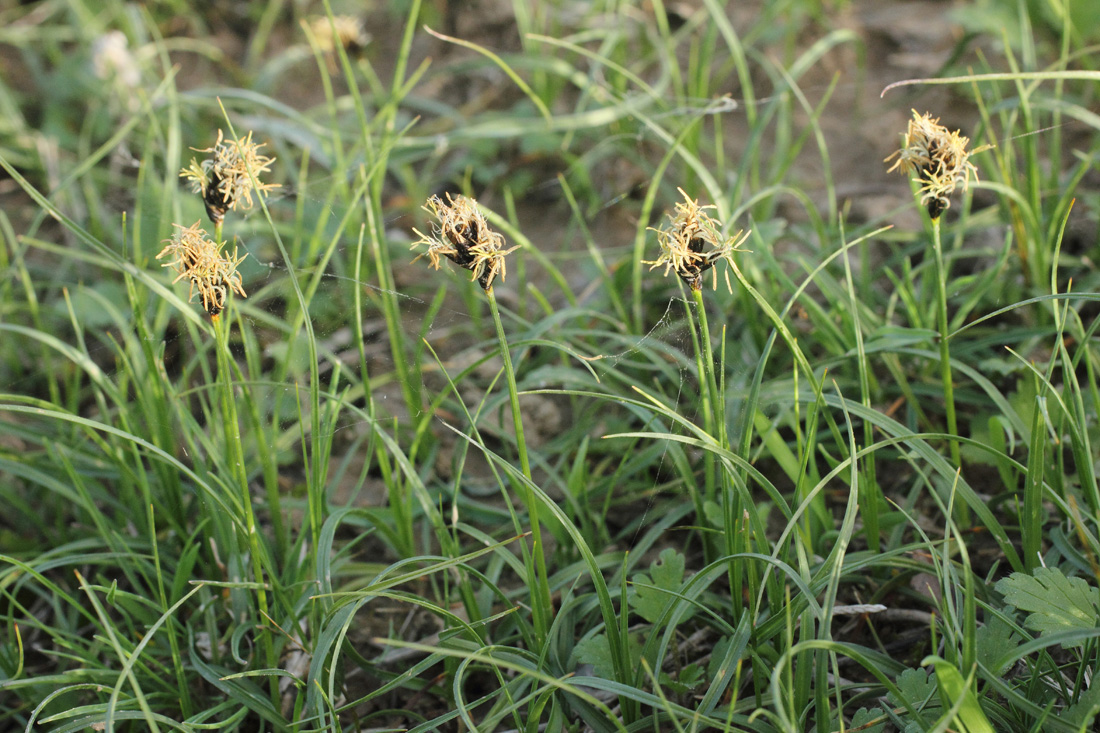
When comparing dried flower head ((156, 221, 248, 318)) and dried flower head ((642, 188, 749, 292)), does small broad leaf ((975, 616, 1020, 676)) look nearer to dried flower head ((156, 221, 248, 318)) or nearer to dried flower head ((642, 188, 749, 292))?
dried flower head ((642, 188, 749, 292))

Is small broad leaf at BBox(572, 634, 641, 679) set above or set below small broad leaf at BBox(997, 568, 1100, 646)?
below

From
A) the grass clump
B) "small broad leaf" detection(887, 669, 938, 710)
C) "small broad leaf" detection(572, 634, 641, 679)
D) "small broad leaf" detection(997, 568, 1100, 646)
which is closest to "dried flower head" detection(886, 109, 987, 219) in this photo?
the grass clump

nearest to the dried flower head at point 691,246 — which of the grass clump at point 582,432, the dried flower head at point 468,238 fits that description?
the grass clump at point 582,432

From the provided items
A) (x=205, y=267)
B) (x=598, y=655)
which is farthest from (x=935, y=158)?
(x=205, y=267)

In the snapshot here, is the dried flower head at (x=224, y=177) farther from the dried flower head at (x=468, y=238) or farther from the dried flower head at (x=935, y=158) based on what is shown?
the dried flower head at (x=935, y=158)

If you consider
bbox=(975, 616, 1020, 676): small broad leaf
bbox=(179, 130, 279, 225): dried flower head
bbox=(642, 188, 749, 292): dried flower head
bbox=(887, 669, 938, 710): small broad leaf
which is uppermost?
bbox=(179, 130, 279, 225): dried flower head

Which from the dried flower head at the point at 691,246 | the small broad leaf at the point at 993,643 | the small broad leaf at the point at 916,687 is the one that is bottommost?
the small broad leaf at the point at 916,687

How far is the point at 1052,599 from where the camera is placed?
1.04 meters

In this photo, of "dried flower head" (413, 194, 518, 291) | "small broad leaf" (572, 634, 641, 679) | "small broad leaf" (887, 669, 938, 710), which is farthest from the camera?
"small broad leaf" (572, 634, 641, 679)

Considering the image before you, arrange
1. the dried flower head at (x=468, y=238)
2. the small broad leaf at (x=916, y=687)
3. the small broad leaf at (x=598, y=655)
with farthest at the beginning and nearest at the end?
1. the small broad leaf at (x=598, y=655)
2. the small broad leaf at (x=916, y=687)
3. the dried flower head at (x=468, y=238)

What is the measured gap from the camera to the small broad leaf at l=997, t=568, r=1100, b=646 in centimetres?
101

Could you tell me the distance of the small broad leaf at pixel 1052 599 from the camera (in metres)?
1.01

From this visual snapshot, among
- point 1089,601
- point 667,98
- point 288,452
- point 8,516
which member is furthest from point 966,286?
point 8,516

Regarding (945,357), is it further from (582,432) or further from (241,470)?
(241,470)
